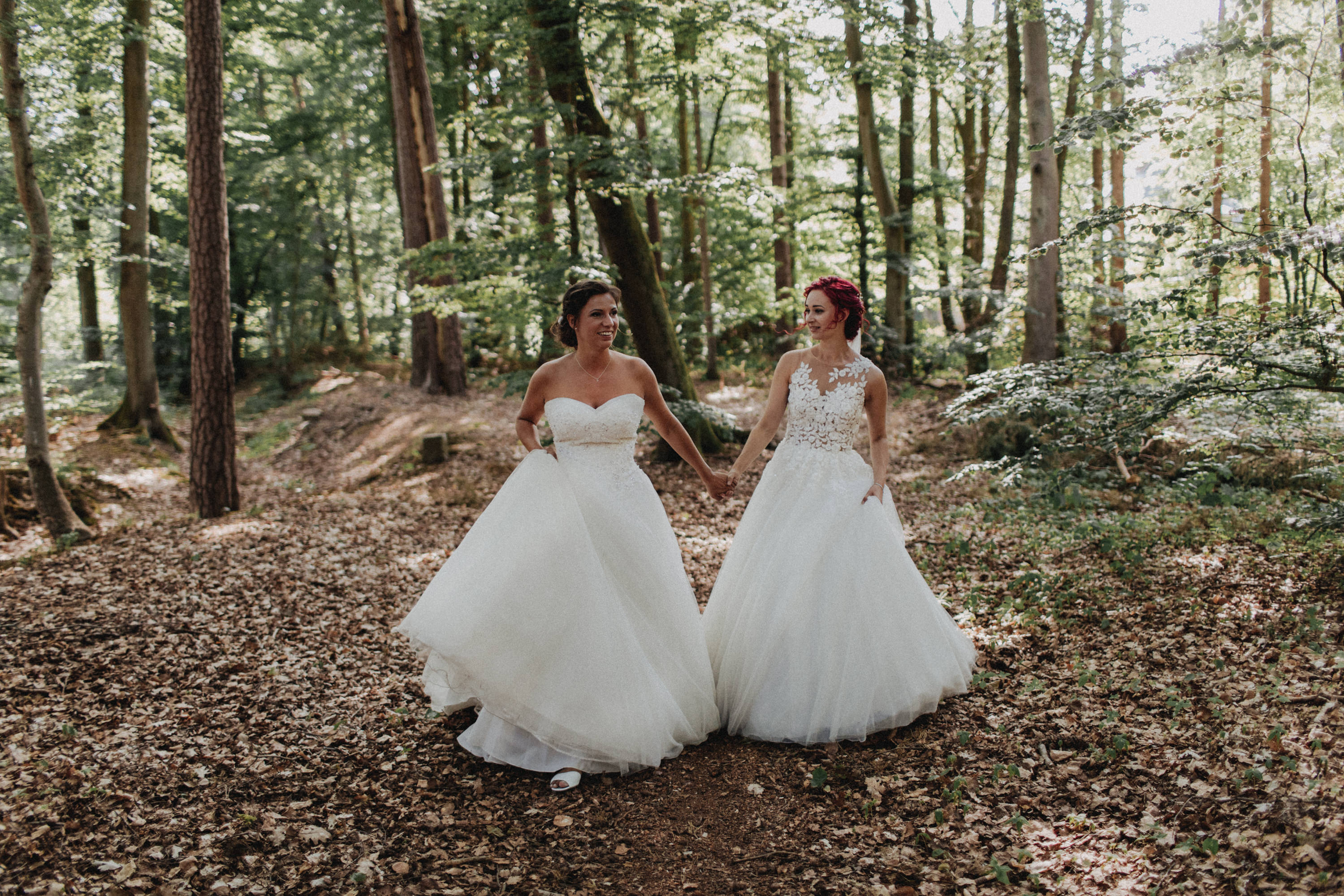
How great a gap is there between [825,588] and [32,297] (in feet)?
25.6

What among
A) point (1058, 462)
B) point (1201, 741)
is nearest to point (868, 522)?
point (1201, 741)

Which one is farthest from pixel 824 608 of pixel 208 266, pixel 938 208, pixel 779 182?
pixel 938 208

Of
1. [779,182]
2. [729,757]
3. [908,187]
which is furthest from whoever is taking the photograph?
[779,182]

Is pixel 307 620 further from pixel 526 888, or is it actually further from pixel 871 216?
pixel 871 216

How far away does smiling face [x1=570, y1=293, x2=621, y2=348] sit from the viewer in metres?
4.24

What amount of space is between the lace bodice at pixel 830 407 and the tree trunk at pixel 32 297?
23.2 feet

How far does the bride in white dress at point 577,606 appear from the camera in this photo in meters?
3.76

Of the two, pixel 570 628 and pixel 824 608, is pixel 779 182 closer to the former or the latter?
pixel 824 608

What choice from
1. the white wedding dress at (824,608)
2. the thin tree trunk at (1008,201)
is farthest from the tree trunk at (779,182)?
the white wedding dress at (824,608)

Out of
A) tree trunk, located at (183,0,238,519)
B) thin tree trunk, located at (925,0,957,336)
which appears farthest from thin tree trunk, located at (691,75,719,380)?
tree trunk, located at (183,0,238,519)

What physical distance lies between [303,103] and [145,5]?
12172 mm

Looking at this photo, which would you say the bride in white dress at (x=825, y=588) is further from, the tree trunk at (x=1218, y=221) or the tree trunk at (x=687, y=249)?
the tree trunk at (x=687, y=249)

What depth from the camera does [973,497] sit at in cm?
847

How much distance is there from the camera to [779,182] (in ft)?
49.5
